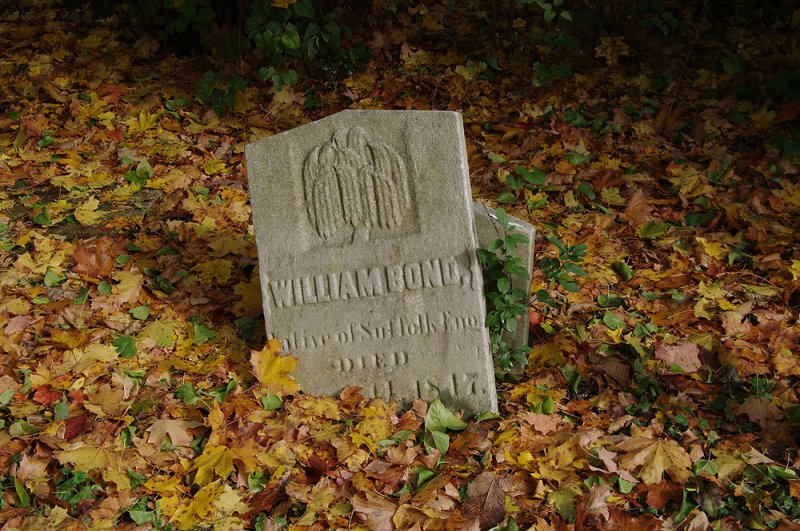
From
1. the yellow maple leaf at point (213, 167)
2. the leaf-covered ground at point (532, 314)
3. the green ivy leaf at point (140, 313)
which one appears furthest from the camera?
the yellow maple leaf at point (213, 167)

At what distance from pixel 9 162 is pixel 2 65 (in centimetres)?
154

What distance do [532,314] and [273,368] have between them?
1.39m

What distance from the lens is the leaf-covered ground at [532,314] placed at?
307 cm

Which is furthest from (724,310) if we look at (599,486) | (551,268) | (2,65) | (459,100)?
(2,65)

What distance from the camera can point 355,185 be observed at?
11.4 ft

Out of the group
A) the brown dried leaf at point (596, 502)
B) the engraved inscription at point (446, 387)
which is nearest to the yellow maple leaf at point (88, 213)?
the engraved inscription at point (446, 387)

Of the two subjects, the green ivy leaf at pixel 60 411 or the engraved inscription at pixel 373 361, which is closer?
the green ivy leaf at pixel 60 411

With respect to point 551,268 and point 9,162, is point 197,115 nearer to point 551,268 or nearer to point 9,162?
point 9,162

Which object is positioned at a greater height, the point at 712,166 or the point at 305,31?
the point at 305,31

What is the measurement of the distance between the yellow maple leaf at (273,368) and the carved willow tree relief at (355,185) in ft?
2.03

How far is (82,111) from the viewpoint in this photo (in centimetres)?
591

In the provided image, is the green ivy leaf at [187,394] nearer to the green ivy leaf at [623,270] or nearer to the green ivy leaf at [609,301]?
the green ivy leaf at [609,301]

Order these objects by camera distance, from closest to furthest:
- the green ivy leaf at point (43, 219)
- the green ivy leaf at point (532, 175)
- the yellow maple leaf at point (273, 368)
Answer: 1. the yellow maple leaf at point (273, 368)
2. the green ivy leaf at point (43, 219)
3. the green ivy leaf at point (532, 175)

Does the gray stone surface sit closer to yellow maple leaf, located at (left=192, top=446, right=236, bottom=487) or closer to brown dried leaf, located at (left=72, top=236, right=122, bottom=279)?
yellow maple leaf, located at (left=192, top=446, right=236, bottom=487)
